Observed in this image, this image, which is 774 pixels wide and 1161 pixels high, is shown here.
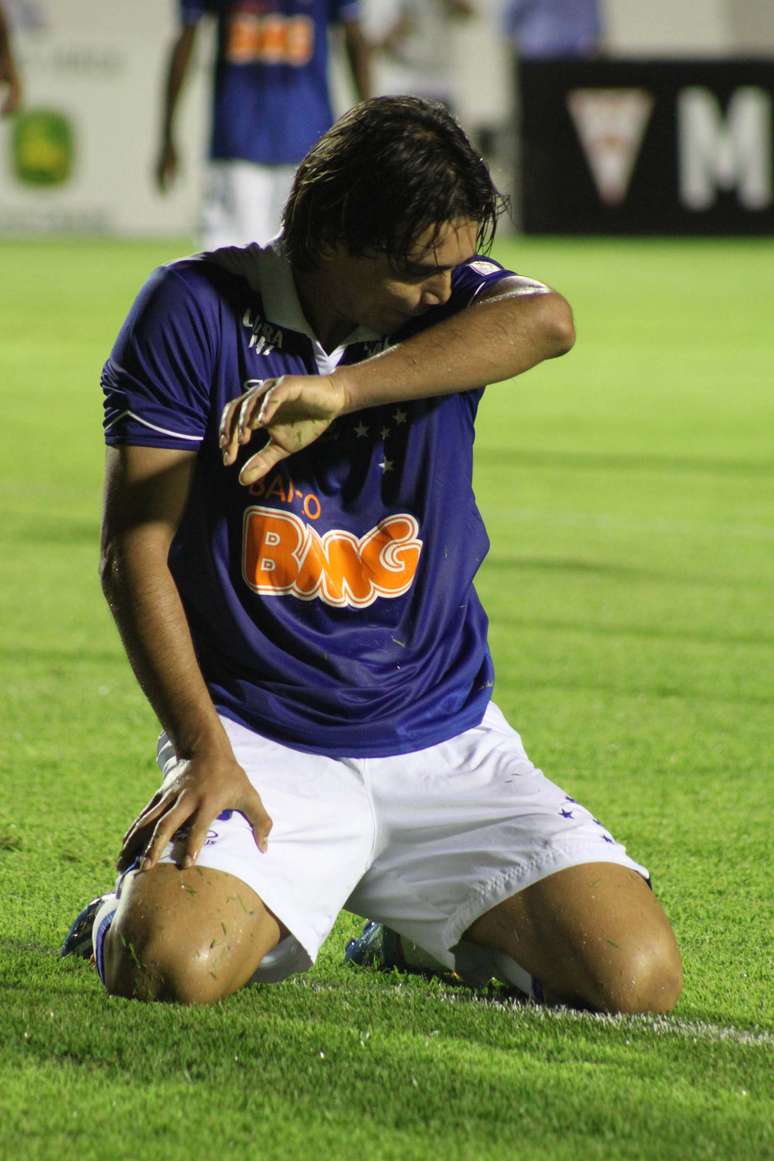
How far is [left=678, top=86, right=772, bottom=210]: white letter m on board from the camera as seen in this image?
22.3 meters

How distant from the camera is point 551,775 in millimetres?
4328

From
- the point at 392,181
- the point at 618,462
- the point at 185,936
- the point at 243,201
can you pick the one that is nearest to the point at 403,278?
the point at 392,181

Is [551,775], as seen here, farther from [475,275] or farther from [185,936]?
[185,936]

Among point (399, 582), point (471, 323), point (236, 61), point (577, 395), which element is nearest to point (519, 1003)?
point (399, 582)

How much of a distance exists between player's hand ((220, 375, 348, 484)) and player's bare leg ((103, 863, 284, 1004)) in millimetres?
568

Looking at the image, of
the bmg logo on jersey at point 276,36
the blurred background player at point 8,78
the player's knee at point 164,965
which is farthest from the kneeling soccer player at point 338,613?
the blurred background player at point 8,78

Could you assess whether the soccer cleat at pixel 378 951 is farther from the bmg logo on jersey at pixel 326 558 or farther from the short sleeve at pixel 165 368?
the short sleeve at pixel 165 368

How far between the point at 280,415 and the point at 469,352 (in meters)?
0.40

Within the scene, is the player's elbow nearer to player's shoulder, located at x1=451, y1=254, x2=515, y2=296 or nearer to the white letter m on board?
player's shoulder, located at x1=451, y1=254, x2=515, y2=296

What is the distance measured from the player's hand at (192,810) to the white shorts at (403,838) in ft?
0.10

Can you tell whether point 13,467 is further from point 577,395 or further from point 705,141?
point 705,141

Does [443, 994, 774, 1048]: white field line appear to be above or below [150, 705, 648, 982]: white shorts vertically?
below

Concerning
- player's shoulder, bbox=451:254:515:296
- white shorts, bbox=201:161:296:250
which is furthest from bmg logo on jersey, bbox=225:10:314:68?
player's shoulder, bbox=451:254:515:296

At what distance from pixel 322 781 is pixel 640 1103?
760mm
